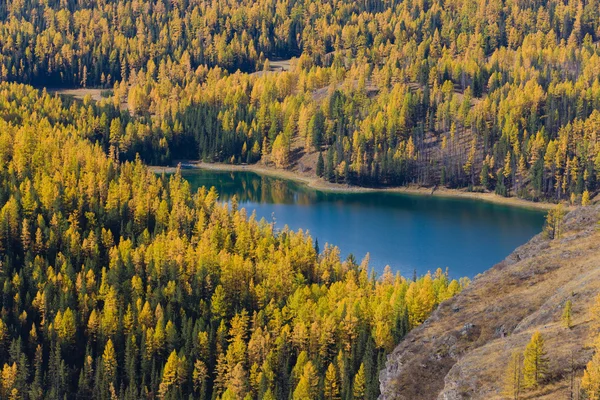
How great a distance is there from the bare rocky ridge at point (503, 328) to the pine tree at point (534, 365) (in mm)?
767

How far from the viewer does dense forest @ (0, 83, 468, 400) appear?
417ft

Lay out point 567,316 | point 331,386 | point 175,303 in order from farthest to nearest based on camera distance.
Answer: point 175,303
point 331,386
point 567,316

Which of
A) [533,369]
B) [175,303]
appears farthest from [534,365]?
[175,303]

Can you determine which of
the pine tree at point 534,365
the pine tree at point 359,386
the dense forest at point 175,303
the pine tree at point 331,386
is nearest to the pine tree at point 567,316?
the pine tree at point 534,365

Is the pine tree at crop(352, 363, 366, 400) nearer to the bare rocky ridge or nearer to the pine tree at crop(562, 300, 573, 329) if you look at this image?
the bare rocky ridge

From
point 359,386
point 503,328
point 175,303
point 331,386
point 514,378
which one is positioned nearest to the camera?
point 514,378

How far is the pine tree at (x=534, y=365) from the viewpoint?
81688 millimetres

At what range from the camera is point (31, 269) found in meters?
159

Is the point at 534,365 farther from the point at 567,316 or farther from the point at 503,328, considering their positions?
the point at 503,328

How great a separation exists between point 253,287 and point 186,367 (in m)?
25.0

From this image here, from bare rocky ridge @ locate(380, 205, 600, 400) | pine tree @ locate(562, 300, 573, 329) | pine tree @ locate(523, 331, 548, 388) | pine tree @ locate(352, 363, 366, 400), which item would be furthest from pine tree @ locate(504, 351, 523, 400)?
pine tree @ locate(352, 363, 366, 400)

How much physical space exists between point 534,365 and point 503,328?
A: 1742cm

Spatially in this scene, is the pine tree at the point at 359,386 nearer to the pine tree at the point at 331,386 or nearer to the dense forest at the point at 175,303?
the dense forest at the point at 175,303

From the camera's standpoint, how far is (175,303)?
495 feet
